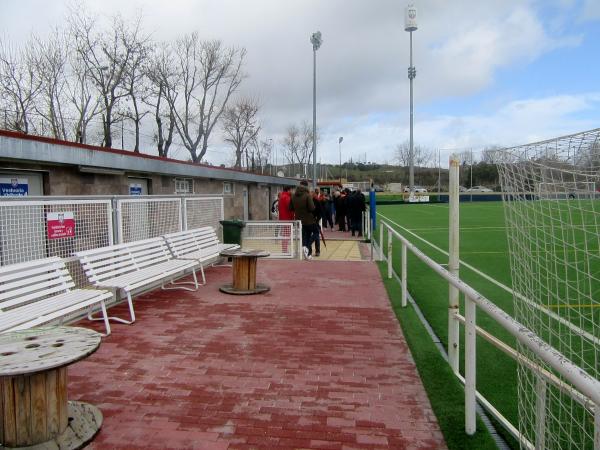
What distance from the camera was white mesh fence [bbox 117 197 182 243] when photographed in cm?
759

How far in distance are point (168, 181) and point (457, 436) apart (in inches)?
482

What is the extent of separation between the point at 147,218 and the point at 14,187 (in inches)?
88.5

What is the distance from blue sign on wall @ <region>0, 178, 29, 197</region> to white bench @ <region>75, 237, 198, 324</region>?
2.33 meters

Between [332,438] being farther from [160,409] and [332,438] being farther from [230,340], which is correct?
[230,340]

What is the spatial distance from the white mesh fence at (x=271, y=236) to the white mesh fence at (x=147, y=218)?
9.17ft

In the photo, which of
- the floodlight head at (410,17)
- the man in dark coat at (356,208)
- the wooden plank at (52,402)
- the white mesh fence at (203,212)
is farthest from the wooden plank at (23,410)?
the floodlight head at (410,17)

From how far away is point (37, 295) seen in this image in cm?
511

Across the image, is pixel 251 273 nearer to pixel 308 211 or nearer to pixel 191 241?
pixel 191 241

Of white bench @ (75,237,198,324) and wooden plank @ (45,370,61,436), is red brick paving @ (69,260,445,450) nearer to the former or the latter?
wooden plank @ (45,370,61,436)

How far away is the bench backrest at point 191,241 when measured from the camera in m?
8.75

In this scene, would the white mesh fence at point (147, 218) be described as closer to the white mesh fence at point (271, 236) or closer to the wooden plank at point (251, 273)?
the wooden plank at point (251, 273)

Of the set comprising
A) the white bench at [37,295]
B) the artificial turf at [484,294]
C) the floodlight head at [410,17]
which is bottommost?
the artificial turf at [484,294]

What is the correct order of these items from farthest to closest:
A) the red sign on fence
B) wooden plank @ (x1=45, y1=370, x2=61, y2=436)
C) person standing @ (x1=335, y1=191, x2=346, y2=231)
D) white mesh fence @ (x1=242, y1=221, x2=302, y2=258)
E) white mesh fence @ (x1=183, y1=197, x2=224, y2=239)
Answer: person standing @ (x1=335, y1=191, x2=346, y2=231)
white mesh fence @ (x1=242, y1=221, x2=302, y2=258)
white mesh fence @ (x1=183, y1=197, x2=224, y2=239)
the red sign on fence
wooden plank @ (x1=45, y1=370, x2=61, y2=436)

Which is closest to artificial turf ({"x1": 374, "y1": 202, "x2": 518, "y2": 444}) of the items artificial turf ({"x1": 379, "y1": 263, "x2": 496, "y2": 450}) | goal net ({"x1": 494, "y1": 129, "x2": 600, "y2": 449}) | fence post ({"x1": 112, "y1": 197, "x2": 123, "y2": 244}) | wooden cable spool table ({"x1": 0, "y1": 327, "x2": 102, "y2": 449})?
artificial turf ({"x1": 379, "y1": 263, "x2": 496, "y2": 450})
